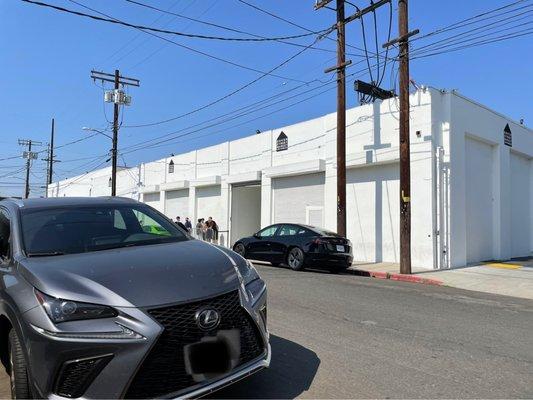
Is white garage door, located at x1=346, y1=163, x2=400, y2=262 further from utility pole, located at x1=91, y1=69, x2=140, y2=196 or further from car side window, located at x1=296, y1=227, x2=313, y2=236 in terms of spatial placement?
utility pole, located at x1=91, y1=69, x2=140, y2=196

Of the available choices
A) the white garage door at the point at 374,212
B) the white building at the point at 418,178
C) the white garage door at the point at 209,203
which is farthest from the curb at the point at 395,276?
the white garage door at the point at 209,203

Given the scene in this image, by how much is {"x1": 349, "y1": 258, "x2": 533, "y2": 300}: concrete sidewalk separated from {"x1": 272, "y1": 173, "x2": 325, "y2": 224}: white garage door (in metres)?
4.60

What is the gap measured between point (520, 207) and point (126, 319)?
2219 cm

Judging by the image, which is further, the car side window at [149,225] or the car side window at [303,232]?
the car side window at [303,232]

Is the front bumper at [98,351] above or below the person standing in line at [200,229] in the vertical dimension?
below

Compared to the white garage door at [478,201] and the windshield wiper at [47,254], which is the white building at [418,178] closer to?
the white garage door at [478,201]

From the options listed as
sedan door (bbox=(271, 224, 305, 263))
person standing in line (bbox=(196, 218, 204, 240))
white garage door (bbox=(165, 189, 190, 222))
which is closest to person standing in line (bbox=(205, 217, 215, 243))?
person standing in line (bbox=(196, 218, 204, 240))

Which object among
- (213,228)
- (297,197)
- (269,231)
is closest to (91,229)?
(269,231)

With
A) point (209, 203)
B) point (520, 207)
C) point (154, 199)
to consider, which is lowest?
point (520, 207)

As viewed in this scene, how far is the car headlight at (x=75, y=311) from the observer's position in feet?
10.1

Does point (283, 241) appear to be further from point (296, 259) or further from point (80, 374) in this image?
point (80, 374)

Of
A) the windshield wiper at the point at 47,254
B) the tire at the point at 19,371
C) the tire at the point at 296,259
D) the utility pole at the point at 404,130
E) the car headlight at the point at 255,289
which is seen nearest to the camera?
the tire at the point at 19,371

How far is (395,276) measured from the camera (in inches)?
559

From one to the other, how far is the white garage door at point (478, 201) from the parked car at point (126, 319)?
15622 mm
